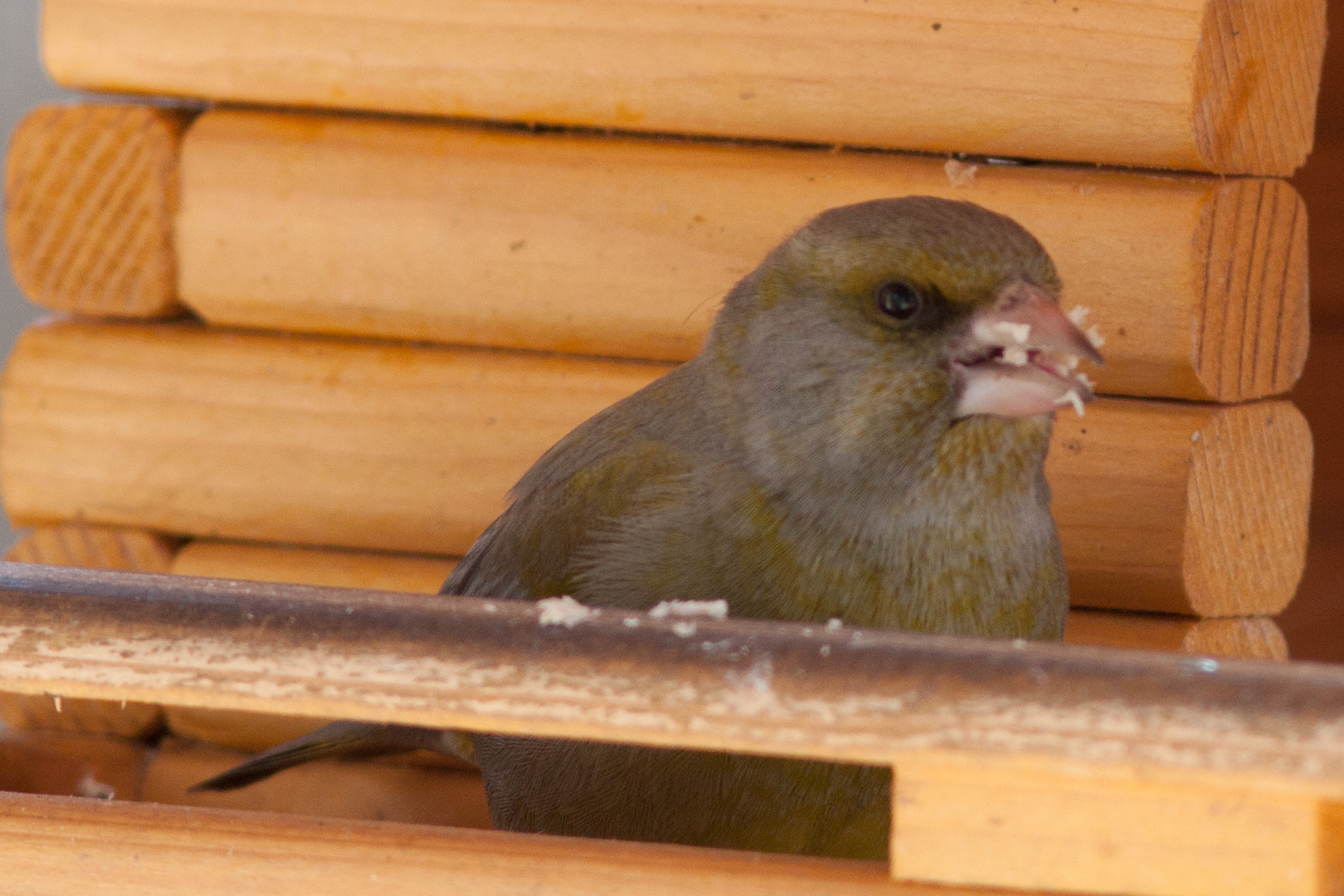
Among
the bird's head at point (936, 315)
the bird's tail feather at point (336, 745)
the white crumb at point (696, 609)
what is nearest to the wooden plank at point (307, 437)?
the bird's tail feather at point (336, 745)

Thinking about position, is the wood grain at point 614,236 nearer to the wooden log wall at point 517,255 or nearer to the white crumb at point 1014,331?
the wooden log wall at point 517,255

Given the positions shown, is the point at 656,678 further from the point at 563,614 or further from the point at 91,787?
the point at 91,787

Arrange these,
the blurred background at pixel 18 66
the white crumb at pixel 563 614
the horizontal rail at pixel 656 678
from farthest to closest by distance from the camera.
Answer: the blurred background at pixel 18 66 → the white crumb at pixel 563 614 → the horizontal rail at pixel 656 678

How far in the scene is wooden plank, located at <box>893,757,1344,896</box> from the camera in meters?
1.05

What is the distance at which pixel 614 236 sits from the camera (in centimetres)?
205

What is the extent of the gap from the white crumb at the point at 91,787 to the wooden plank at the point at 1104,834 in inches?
64.4

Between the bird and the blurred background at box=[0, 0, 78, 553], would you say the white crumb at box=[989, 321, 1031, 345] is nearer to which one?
the bird

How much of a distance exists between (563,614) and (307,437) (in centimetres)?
116

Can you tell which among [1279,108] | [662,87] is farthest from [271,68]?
[1279,108]

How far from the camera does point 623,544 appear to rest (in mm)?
1615

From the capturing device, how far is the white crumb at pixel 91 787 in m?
2.27

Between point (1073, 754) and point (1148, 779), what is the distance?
57 mm

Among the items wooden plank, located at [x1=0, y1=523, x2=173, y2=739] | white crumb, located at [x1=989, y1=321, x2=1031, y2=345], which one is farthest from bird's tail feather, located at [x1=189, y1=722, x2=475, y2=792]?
white crumb, located at [x1=989, y1=321, x2=1031, y2=345]

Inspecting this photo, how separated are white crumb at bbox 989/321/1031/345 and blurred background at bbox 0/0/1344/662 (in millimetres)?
1126
